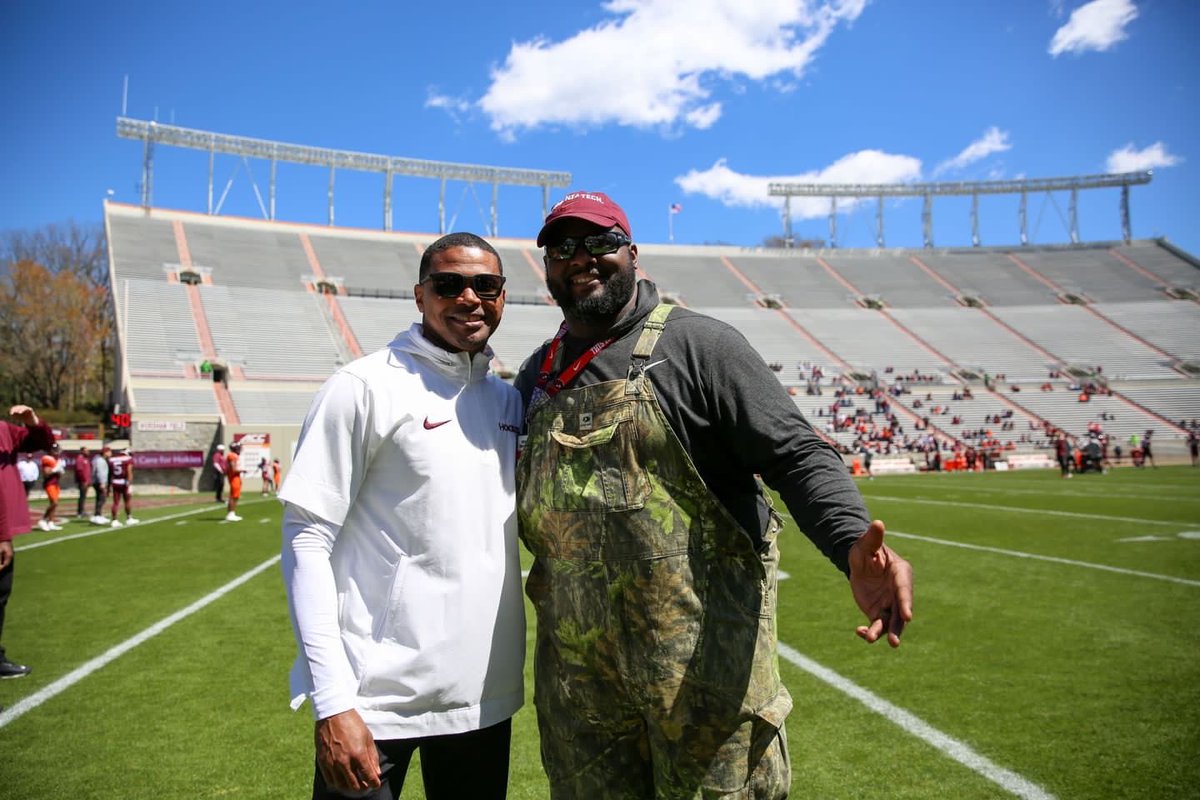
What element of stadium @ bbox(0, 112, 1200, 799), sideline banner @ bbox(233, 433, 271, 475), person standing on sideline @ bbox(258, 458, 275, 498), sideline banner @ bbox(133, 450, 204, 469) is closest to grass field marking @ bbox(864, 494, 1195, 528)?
stadium @ bbox(0, 112, 1200, 799)

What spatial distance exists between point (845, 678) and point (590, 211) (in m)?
4.18

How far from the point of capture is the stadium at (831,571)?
394cm

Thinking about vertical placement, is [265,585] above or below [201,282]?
below

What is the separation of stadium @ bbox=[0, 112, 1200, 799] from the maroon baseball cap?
9.17ft

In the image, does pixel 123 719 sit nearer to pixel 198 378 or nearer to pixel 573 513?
pixel 573 513

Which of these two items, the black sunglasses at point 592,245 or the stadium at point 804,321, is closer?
the black sunglasses at point 592,245

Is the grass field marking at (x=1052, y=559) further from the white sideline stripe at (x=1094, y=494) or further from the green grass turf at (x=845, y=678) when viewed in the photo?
the white sideline stripe at (x=1094, y=494)

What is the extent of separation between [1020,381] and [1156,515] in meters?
34.3

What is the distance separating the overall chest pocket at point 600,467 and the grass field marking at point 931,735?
271 centimetres

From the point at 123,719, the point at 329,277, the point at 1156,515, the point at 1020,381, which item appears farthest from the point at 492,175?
the point at 123,719

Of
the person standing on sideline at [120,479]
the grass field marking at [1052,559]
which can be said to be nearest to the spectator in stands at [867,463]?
the grass field marking at [1052,559]

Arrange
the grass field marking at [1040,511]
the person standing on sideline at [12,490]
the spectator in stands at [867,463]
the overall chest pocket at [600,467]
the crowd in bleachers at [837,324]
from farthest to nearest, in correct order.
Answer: the crowd in bleachers at [837,324]
the spectator in stands at [867,463]
the grass field marking at [1040,511]
the person standing on sideline at [12,490]
the overall chest pocket at [600,467]

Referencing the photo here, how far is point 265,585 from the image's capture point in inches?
345

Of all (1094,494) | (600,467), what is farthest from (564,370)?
(1094,494)
